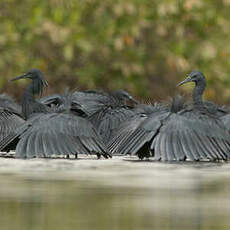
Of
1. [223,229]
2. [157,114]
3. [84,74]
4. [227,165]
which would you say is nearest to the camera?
[223,229]

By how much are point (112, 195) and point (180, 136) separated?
11.5ft

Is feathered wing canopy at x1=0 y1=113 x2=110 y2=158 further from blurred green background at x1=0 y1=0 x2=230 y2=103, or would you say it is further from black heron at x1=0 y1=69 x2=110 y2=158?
blurred green background at x1=0 y1=0 x2=230 y2=103

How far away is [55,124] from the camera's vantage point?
428 inches

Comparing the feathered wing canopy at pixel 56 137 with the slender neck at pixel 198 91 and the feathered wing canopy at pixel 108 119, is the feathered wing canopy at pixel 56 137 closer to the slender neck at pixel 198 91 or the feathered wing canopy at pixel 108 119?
the feathered wing canopy at pixel 108 119

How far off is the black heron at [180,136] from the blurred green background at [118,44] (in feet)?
33.1

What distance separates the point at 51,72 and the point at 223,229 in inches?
695

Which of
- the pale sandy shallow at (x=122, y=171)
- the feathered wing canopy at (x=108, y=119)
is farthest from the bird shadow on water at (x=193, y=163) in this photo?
the feathered wing canopy at (x=108, y=119)

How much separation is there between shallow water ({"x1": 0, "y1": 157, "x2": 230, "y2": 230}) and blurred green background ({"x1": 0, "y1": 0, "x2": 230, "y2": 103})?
11.1m

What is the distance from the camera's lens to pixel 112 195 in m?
7.20

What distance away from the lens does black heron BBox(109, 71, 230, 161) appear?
10523mm

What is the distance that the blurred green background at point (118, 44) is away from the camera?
21.3 meters

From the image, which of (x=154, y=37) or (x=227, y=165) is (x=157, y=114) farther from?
(x=154, y=37)

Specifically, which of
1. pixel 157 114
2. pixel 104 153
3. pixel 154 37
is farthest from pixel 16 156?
pixel 154 37

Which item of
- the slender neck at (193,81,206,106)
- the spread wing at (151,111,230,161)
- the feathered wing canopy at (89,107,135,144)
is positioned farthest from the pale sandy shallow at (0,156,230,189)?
the slender neck at (193,81,206,106)
